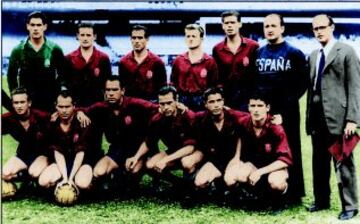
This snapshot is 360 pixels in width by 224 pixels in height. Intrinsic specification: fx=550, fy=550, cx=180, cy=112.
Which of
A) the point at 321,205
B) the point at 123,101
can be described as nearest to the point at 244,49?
the point at 123,101

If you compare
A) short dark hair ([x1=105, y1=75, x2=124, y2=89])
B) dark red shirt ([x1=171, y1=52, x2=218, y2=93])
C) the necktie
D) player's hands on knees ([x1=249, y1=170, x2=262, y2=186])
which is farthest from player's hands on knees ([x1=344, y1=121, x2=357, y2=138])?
short dark hair ([x1=105, y1=75, x2=124, y2=89])

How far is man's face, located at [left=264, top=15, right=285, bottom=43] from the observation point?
321 centimetres

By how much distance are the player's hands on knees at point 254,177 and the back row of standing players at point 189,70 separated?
0.21m

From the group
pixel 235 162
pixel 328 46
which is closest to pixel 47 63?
pixel 235 162

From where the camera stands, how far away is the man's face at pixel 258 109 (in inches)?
125

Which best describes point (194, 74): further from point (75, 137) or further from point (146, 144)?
point (75, 137)

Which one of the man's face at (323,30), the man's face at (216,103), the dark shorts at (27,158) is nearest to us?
the man's face at (323,30)

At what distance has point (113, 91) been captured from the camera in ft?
10.9

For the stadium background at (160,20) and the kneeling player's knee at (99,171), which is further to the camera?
the kneeling player's knee at (99,171)

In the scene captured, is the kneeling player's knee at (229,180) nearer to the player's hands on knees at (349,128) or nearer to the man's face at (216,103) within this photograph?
the man's face at (216,103)

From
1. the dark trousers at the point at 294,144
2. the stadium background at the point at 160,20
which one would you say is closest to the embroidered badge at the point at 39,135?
the stadium background at the point at 160,20

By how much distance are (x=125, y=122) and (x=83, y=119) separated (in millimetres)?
254

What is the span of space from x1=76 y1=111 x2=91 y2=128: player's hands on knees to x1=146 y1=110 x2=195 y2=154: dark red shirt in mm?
407

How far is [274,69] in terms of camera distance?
10.4ft
